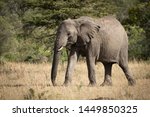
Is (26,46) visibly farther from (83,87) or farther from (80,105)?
(80,105)

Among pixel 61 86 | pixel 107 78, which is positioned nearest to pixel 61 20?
pixel 107 78

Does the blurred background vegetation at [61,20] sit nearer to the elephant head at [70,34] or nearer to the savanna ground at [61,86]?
the savanna ground at [61,86]

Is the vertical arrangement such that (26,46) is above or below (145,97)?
below

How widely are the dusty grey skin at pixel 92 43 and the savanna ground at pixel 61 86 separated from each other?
45cm

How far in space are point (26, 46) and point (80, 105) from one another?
21040 millimetres

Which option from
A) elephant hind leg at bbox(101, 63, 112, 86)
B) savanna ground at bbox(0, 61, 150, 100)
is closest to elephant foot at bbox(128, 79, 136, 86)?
savanna ground at bbox(0, 61, 150, 100)

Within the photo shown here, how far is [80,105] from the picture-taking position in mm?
10875

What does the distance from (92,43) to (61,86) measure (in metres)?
1.43

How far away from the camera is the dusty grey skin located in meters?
13.8

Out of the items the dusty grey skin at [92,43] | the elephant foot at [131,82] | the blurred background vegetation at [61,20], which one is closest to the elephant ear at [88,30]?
the dusty grey skin at [92,43]

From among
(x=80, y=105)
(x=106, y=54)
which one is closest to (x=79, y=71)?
(x=106, y=54)

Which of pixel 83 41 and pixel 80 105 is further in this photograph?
pixel 83 41

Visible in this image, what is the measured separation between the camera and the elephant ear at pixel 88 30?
14148 millimetres

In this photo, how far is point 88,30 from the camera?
14.2 m
